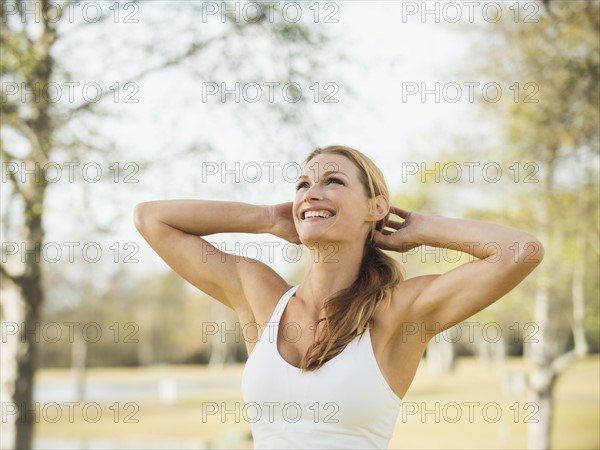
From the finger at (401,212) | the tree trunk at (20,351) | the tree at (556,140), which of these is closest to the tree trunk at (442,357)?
the tree at (556,140)

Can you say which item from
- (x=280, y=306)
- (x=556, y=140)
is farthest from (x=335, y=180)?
(x=556, y=140)

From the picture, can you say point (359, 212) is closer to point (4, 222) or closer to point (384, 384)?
point (384, 384)

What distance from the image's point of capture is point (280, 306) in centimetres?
240

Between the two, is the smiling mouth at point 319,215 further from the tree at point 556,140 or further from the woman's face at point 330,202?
the tree at point 556,140

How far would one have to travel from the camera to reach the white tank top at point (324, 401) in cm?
211

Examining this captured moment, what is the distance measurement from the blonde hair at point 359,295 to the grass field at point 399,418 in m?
9.13

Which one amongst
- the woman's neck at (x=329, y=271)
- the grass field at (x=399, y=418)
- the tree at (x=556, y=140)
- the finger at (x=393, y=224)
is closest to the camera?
the woman's neck at (x=329, y=271)

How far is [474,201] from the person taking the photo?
11758 millimetres

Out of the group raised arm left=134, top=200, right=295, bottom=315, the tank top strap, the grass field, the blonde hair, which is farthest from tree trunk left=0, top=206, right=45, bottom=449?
the blonde hair

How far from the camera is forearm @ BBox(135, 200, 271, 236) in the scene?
2572mm

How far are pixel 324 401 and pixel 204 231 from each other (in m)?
0.75

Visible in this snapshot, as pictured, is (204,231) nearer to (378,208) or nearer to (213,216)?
(213,216)

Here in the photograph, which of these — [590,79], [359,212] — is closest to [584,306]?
[590,79]

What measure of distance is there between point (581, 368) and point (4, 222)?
40357mm
